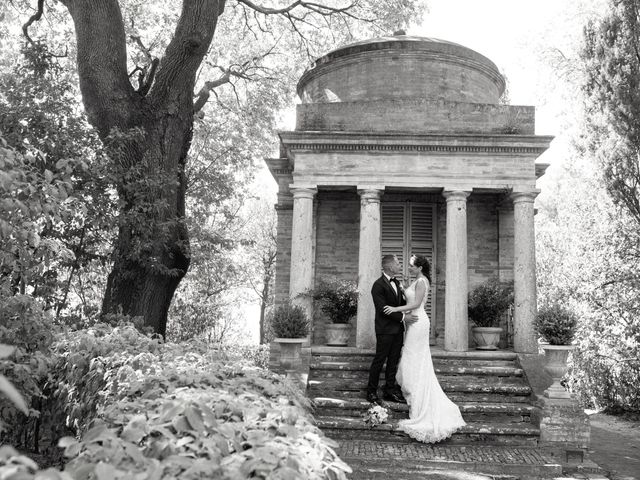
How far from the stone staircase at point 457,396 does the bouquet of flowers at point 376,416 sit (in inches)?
3.0

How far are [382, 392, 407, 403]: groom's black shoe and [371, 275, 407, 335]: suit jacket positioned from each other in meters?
0.96

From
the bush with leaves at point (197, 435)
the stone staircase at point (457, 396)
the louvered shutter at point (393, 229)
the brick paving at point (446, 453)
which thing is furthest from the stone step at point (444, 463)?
the louvered shutter at point (393, 229)

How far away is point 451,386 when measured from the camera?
Answer: 9484 mm

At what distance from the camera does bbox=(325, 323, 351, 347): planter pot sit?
1108 cm

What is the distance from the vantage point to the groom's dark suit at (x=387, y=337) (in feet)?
29.3

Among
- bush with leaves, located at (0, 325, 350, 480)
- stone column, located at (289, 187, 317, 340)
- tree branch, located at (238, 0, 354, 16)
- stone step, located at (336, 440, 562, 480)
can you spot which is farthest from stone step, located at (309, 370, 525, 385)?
tree branch, located at (238, 0, 354, 16)

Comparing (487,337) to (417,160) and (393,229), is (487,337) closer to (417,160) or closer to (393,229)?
(393,229)

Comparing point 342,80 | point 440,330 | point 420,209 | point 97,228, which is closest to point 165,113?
point 97,228

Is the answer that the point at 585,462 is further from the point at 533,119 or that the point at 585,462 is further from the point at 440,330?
the point at 533,119

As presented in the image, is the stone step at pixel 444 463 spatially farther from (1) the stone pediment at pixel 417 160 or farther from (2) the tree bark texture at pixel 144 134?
(1) the stone pediment at pixel 417 160

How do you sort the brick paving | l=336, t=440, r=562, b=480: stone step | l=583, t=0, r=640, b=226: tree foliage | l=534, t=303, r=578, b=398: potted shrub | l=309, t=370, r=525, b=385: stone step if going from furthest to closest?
l=583, t=0, r=640, b=226: tree foliage → l=309, t=370, r=525, b=385: stone step → l=534, t=303, r=578, b=398: potted shrub → the brick paving → l=336, t=440, r=562, b=480: stone step

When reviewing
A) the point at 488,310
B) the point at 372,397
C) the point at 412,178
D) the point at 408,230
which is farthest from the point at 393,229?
the point at 372,397

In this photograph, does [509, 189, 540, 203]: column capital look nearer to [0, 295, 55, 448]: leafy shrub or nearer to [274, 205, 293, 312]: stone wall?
[274, 205, 293, 312]: stone wall

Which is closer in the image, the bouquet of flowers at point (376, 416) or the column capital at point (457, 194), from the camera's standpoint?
the bouquet of flowers at point (376, 416)
